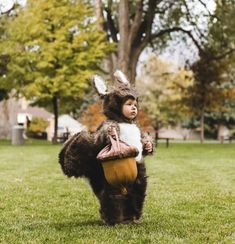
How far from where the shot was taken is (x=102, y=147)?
238 inches

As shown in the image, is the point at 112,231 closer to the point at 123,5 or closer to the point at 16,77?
the point at 123,5

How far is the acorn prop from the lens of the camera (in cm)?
582

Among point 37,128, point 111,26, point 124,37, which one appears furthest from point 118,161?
point 37,128

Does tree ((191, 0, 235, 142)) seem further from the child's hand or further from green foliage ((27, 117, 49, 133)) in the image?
the child's hand

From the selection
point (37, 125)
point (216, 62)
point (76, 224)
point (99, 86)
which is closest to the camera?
point (99, 86)

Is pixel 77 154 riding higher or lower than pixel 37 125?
lower

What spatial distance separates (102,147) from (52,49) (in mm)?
24734

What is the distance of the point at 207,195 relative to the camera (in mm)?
9203

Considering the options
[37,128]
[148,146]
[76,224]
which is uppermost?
[37,128]

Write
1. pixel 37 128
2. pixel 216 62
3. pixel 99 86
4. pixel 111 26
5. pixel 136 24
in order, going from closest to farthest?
1. pixel 99 86
2. pixel 136 24
3. pixel 111 26
4. pixel 216 62
5. pixel 37 128

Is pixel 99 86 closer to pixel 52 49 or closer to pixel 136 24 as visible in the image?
pixel 136 24

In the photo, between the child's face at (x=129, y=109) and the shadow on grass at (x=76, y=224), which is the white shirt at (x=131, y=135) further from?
the shadow on grass at (x=76, y=224)

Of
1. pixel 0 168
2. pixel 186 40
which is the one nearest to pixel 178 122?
pixel 186 40

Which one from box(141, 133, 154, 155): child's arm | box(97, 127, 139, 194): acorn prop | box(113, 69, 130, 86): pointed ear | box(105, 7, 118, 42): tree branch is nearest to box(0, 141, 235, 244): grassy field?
box(97, 127, 139, 194): acorn prop
